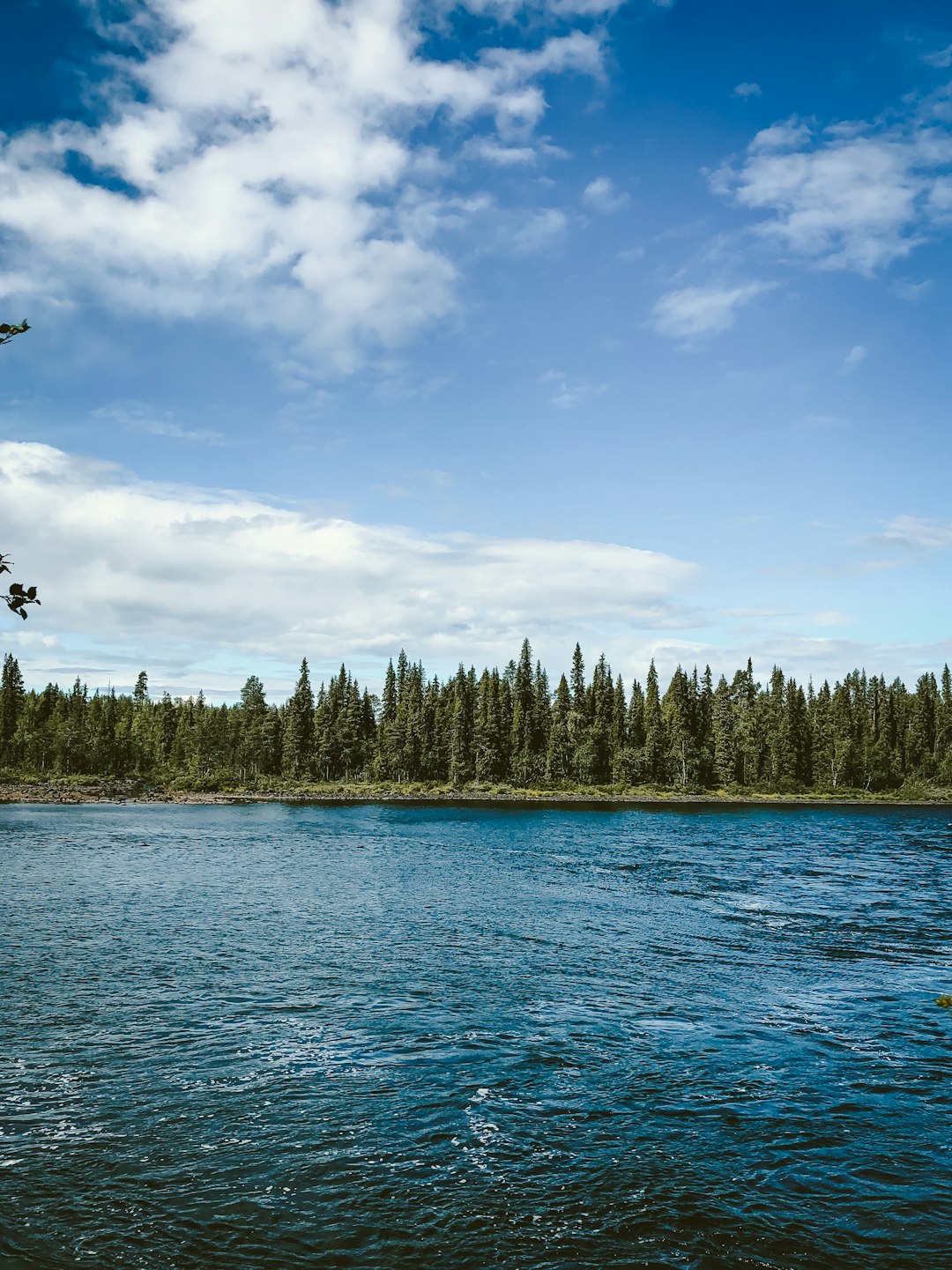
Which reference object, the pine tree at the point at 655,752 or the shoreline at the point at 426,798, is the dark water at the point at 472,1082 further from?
the pine tree at the point at 655,752

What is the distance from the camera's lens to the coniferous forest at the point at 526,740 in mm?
171375

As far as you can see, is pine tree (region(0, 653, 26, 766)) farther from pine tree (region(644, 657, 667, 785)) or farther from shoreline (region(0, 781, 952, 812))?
pine tree (region(644, 657, 667, 785))

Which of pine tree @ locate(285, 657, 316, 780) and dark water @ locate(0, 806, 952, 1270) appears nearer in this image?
dark water @ locate(0, 806, 952, 1270)

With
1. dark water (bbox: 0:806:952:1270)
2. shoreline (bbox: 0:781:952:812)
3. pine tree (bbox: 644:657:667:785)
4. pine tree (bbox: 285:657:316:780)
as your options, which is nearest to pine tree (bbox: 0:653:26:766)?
shoreline (bbox: 0:781:952:812)

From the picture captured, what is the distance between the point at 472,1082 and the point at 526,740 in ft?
542

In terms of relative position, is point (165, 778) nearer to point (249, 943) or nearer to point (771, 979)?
point (249, 943)

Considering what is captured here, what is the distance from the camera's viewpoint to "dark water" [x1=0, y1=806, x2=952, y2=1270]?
13484 mm

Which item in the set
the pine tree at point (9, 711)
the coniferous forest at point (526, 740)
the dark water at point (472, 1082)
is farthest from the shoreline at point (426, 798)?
the dark water at point (472, 1082)

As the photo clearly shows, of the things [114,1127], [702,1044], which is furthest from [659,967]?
[114,1127]

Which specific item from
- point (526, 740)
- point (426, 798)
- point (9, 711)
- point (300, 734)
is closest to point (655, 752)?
point (526, 740)

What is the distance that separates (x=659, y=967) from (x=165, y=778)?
154m

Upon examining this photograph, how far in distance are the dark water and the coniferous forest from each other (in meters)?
129

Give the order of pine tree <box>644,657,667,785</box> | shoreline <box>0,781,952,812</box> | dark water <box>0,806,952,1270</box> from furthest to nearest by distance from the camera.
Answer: pine tree <box>644,657,667,785</box>
shoreline <box>0,781,952,812</box>
dark water <box>0,806,952,1270</box>

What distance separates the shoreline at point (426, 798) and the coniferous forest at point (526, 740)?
5.95m
